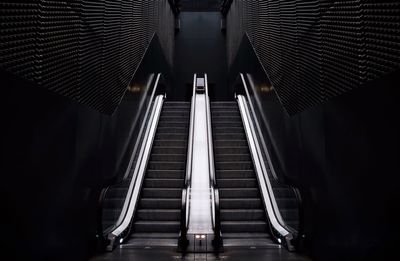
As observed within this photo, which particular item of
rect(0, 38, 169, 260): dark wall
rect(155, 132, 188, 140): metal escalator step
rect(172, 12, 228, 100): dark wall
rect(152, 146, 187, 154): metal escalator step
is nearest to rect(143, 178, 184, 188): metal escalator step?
rect(152, 146, 187, 154): metal escalator step

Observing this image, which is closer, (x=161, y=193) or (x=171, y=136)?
(x=161, y=193)

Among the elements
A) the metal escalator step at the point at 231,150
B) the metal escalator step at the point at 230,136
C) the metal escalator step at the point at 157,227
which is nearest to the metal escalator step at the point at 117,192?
the metal escalator step at the point at 157,227

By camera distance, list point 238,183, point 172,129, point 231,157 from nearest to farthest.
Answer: point 238,183 → point 231,157 → point 172,129

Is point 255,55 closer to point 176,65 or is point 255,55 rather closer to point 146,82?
point 146,82

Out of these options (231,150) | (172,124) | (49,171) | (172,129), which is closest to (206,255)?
(49,171)

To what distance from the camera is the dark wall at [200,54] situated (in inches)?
661

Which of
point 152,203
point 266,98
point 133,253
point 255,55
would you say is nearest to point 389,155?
point 133,253

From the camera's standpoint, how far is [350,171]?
3.63 m

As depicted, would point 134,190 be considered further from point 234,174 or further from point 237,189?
point 234,174

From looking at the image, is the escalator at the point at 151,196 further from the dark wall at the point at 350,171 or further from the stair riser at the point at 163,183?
the dark wall at the point at 350,171

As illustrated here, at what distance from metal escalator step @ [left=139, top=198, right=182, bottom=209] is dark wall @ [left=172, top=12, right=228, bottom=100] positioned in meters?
10.2

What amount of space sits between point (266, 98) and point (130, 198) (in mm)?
3418

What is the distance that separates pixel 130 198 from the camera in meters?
6.59

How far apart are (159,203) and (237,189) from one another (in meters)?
1.39
